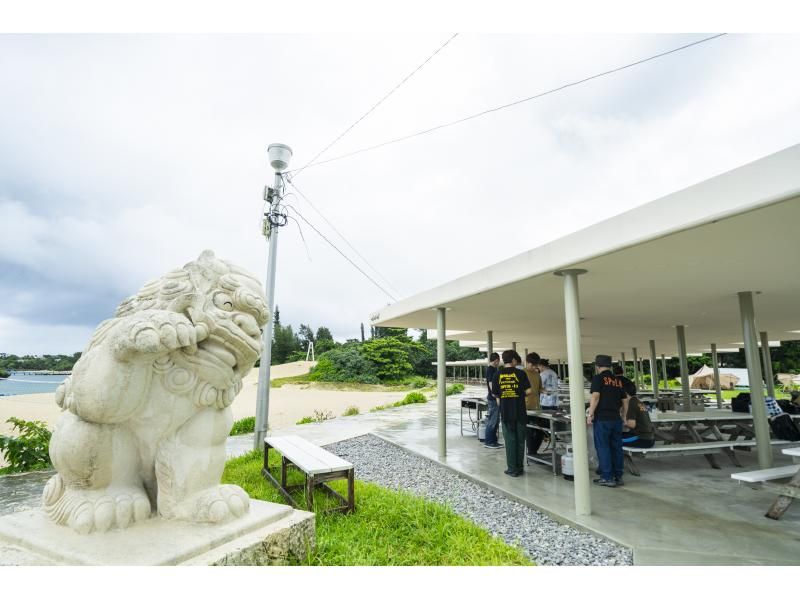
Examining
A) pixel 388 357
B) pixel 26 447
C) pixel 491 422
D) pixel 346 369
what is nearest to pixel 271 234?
pixel 26 447

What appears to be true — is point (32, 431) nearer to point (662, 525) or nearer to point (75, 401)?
point (75, 401)

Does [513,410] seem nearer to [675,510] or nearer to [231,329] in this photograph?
[675,510]

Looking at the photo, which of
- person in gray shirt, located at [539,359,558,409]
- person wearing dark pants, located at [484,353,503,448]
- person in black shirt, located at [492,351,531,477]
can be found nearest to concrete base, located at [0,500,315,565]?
person in black shirt, located at [492,351,531,477]

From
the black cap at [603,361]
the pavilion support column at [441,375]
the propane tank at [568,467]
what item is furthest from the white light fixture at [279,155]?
the propane tank at [568,467]

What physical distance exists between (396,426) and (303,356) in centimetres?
4413

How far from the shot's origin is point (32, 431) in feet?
21.0

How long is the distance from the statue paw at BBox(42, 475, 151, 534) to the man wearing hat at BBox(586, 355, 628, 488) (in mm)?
4832

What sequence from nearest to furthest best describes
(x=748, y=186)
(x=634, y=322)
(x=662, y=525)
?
(x=748, y=186) < (x=662, y=525) < (x=634, y=322)

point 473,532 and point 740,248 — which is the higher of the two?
point 740,248

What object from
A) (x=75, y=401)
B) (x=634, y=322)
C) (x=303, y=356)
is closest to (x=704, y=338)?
(x=634, y=322)

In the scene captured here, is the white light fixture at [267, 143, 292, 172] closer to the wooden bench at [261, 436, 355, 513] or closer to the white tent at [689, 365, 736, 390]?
the wooden bench at [261, 436, 355, 513]

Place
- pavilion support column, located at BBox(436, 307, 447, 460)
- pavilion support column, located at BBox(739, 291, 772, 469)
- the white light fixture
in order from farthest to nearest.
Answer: the white light fixture → pavilion support column, located at BBox(436, 307, 447, 460) → pavilion support column, located at BBox(739, 291, 772, 469)

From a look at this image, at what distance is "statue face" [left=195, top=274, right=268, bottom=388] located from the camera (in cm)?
244

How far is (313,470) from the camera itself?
157 inches
